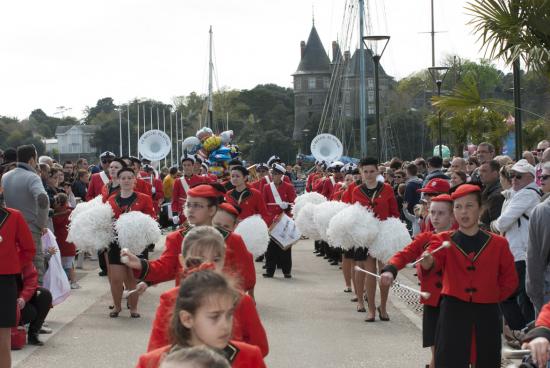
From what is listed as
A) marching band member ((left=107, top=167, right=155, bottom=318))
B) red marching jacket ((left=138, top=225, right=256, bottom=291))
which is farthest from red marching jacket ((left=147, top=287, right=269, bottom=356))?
marching band member ((left=107, top=167, right=155, bottom=318))

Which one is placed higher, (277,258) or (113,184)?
(113,184)

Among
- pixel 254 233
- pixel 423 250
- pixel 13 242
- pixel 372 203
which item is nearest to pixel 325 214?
pixel 254 233

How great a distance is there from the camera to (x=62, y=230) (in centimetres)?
1387

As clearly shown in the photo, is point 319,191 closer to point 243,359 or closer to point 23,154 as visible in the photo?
point 23,154

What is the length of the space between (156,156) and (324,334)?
1885 centimetres

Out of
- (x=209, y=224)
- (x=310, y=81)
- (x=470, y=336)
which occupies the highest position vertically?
(x=310, y=81)

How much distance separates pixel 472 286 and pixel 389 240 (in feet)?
14.9

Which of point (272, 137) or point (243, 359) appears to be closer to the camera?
point (243, 359)

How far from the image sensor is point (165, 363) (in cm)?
293

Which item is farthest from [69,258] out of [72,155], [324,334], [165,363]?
[72,155]

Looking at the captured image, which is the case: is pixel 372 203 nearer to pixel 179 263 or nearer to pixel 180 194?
pixel 179 263

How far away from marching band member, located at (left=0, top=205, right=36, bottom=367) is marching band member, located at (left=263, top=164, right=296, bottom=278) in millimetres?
8693

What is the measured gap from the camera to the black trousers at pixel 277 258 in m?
16.2

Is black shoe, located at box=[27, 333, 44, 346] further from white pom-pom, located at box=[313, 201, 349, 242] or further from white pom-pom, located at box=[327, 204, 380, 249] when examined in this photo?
white pom-pom, located at box=[313, 201, 349, 242]
